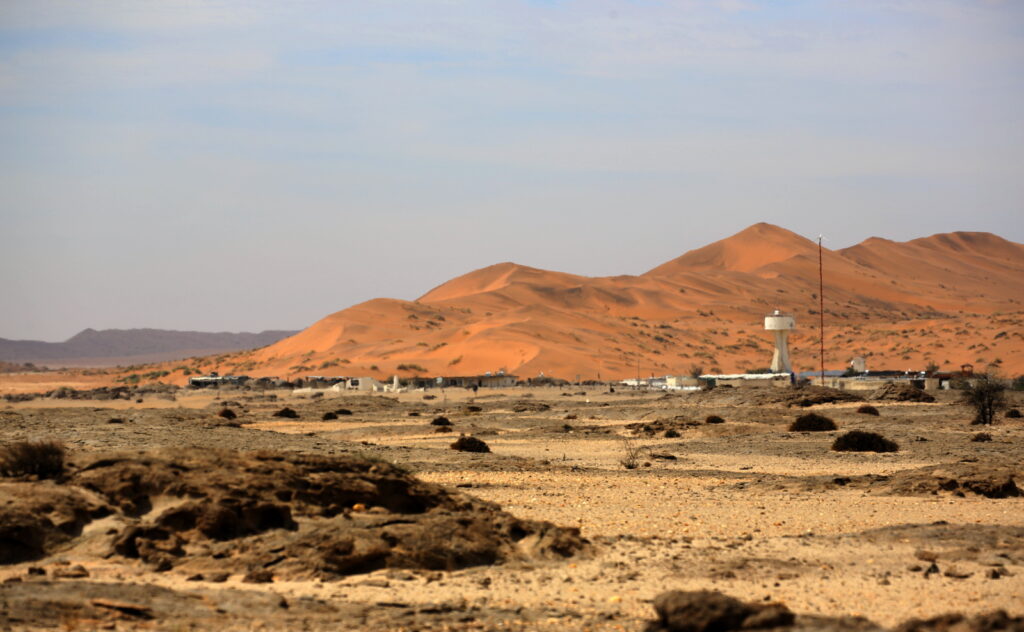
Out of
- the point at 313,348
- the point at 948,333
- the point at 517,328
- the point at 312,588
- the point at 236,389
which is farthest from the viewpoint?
the point at 313,348

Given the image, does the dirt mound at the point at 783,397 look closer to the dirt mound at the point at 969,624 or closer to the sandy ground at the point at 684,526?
the sandy ground at the point at 684,526

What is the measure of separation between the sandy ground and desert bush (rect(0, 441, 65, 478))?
74.0 inches

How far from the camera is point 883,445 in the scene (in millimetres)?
27016

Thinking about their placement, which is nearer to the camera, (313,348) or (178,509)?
(178,509)

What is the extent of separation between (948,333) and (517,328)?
39523 mm

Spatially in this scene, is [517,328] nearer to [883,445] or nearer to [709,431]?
[709,431]

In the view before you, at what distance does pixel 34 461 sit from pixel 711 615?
814cm

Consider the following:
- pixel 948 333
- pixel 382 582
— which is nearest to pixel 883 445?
pixel 382 582

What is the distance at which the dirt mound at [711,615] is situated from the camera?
7.77 meters

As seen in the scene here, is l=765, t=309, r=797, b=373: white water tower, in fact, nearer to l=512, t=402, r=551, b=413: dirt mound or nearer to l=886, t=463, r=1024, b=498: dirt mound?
l=512, t=402, r=551, b=413: dirt mound

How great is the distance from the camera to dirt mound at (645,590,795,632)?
777 centimetres

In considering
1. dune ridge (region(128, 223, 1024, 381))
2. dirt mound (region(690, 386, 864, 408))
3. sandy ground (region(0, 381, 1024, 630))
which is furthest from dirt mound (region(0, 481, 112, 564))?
dune ridge (region(128, 223, 1024, 381))

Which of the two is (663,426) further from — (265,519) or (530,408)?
(265,519)

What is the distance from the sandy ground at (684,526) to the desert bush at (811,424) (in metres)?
0.46
